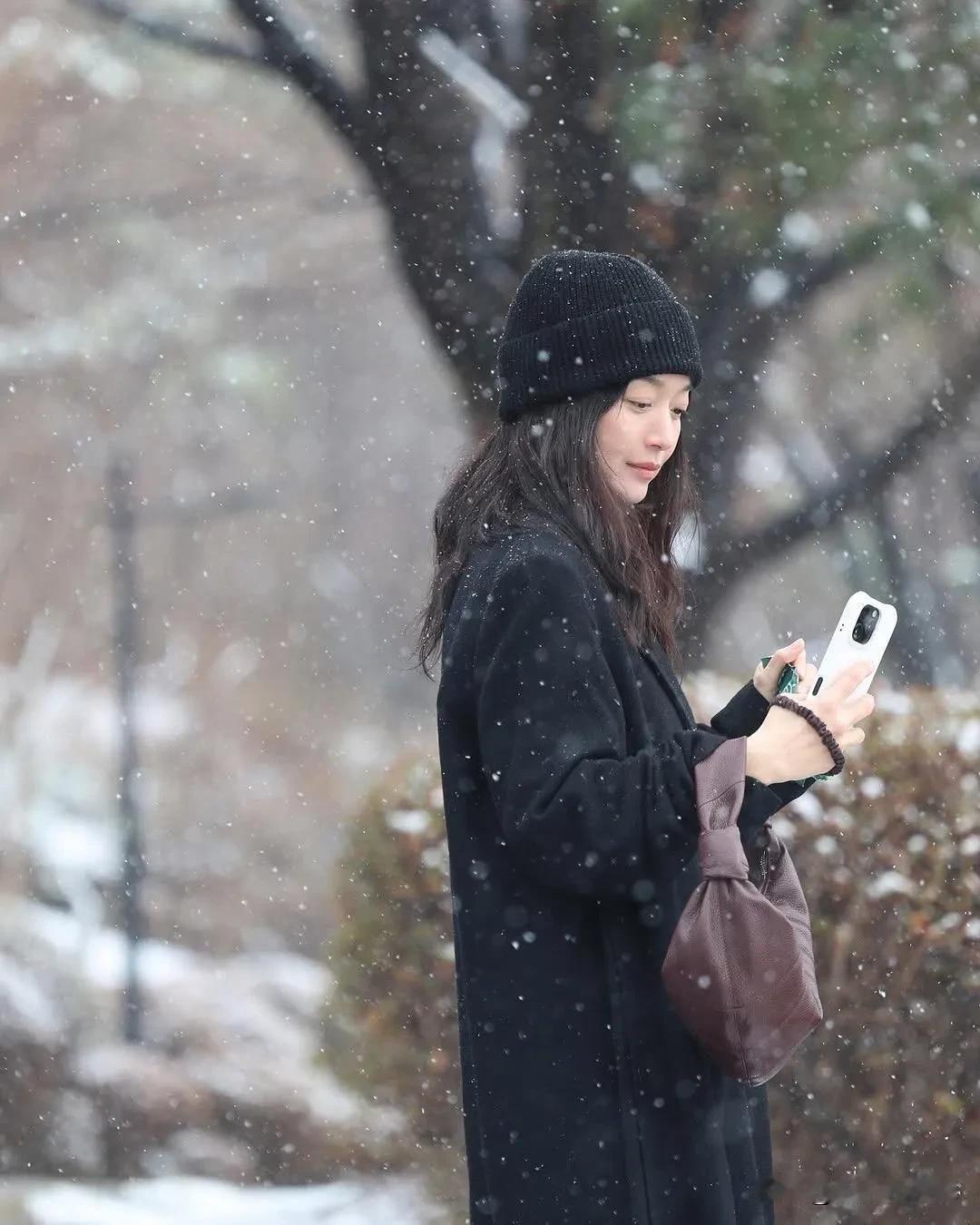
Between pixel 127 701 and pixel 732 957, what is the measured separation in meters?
3.64

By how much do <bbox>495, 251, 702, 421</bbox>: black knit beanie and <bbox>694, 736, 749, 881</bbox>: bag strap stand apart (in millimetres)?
478

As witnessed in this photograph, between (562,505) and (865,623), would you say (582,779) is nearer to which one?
(562,505)

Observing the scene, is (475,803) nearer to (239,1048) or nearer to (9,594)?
(239,1048)

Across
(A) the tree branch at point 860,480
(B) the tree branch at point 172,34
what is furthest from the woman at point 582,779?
(B) the tree branch at point 172,34

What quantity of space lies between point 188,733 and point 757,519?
2.18 metres

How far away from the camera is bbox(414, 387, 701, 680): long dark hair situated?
1.45 metres

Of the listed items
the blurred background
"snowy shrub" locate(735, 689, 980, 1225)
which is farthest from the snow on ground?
"snowy shrub" locate(735, 689, 980, 1225)

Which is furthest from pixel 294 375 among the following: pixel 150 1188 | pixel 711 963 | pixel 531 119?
pixel 711 963

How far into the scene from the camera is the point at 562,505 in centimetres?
146

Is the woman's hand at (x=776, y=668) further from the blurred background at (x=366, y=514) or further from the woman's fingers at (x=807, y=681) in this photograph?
the blurred background at (x=366, y=514)

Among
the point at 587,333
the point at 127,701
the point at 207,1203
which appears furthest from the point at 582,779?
the point at 127,701

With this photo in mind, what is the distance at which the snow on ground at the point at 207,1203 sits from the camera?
12.5ft

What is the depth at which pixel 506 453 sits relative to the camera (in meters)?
1.54

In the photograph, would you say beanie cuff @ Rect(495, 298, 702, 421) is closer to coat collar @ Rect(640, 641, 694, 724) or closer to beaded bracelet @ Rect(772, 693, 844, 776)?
coat collar @ Rect(640, 641, 694, 724)
